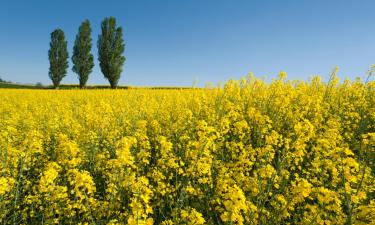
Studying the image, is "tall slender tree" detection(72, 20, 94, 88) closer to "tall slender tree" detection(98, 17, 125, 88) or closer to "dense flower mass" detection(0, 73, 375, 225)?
"tall slender tree" detection(98, 17, 125, 88)

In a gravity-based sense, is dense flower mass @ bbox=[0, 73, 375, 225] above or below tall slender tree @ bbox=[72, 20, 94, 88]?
below

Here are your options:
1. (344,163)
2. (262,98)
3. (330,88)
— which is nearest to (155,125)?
(262,98)

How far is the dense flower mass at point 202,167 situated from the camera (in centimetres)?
264

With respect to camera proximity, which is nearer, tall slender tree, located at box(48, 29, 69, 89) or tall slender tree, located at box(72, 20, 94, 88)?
tall slender tree, located at box(72, 20, 94, 88)

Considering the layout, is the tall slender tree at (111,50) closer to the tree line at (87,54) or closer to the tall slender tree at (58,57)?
the tree line at (87,54)

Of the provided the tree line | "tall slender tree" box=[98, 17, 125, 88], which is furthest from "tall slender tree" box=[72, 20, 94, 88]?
"tall slender tree" box=[98, 17, 125, 88]

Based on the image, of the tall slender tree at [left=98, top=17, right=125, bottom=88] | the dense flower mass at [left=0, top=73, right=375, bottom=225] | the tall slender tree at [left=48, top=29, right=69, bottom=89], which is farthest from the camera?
the tall slender tree at [left=48, top=29, right=69, bottom=89]

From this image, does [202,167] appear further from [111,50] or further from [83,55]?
[83,55]

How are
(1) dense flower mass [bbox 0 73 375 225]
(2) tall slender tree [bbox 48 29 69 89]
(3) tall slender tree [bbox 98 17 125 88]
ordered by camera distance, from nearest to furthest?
(1) dense flower mass [bbox 0 73 375 225] → (3) tall slender tree [bbox 98 17 125 88] → (2) tall slender tree [bbox 48 29 69 89]

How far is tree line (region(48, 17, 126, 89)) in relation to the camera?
3075 centimetres

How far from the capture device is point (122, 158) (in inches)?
112

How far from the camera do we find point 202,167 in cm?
304

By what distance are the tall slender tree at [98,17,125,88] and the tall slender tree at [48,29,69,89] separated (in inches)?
243

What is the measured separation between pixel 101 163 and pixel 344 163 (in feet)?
10.6
